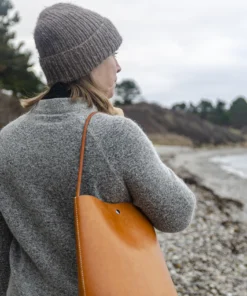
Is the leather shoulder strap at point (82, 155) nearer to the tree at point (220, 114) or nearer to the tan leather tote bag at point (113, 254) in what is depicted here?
Answer: the tan leather tote bag at point (113, 254)

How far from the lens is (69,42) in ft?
5.10

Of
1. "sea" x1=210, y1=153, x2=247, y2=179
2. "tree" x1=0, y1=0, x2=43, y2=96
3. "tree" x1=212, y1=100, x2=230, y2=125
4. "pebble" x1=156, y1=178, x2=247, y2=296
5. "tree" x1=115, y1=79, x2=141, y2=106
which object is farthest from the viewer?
"tree" x1=212, y1=100, x2=230, y2=125

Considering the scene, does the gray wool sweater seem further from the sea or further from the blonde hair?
the sea

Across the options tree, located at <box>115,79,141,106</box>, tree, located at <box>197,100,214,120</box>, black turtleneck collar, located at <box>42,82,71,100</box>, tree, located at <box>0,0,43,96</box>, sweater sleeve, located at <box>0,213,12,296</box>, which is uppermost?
black turtleneck collar, located at <box>42,82,71,100</box>

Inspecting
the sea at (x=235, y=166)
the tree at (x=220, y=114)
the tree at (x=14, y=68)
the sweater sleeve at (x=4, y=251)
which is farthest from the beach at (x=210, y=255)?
the tree at (x=220, y=114)

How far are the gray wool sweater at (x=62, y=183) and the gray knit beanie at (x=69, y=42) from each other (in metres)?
0.10

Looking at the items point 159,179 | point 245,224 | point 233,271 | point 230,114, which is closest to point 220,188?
point 245,224

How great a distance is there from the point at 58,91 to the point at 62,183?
0.29 meters

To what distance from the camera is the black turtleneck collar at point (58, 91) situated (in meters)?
1.57

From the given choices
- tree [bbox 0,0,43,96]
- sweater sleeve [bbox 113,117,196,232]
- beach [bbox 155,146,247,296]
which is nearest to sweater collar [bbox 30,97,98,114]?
sweater sleeve [bbox 113,117,196,232]

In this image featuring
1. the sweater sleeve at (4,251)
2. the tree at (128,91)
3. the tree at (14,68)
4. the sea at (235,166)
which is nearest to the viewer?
the sweater sleeve at (4,251)

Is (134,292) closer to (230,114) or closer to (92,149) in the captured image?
(92,149)

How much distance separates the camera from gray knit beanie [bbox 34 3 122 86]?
5.10ft

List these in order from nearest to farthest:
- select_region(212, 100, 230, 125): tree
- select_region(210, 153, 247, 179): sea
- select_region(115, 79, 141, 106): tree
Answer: select_region(210, 153, 247, 179): sea, select_region(115, 79, 141, 106): tree, select_region(212, 100, 230, 125): tree
